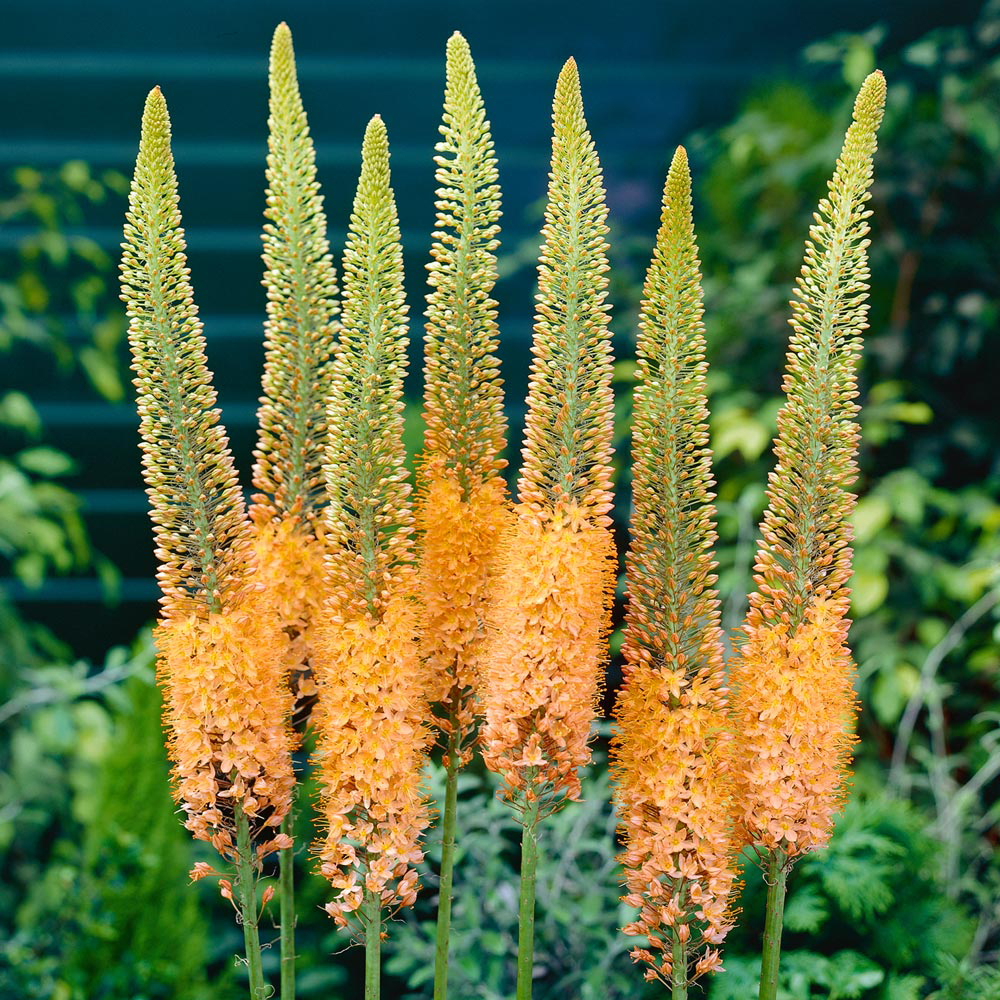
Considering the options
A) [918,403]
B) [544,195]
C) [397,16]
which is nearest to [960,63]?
[918,403]

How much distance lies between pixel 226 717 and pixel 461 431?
16.5 inches

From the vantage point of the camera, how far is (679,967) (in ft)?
4.39

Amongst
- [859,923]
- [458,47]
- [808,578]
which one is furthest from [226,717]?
[859,923]

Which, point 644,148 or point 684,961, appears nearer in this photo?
point 684,961

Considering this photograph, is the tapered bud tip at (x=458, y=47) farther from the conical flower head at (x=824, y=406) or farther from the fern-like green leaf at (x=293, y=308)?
the conical flower head at (x=824, y=406)

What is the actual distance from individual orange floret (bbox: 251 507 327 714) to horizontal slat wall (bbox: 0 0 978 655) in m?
2.45

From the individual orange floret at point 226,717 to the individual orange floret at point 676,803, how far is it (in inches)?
15.6

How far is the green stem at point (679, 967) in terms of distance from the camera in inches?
52.6

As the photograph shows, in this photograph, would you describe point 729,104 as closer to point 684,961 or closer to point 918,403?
point 918,403

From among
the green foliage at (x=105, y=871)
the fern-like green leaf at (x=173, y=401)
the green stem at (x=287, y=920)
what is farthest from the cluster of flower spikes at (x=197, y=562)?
the green foliage at (x=105, y=871)

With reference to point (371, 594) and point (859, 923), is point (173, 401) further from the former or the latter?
point (859, 923)

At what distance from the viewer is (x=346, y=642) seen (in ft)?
4.25

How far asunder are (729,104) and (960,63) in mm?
791

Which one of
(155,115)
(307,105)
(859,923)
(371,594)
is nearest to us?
(155,115)
